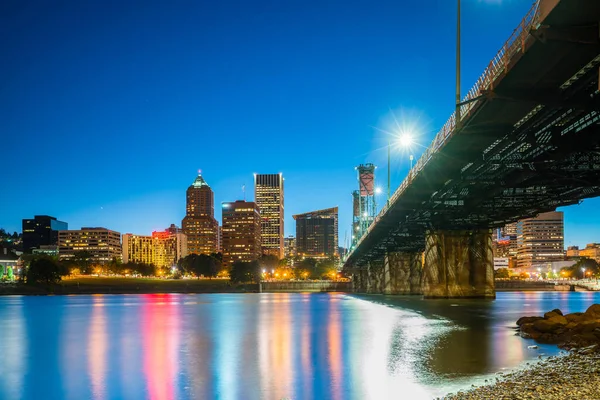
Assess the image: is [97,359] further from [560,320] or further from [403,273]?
[403,273]

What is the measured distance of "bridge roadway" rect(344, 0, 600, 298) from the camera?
23000 mm

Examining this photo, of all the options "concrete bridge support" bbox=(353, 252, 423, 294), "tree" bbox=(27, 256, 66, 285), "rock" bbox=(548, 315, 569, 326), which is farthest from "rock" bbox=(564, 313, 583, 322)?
"tree" bbox=(27, 256, 66, 285)

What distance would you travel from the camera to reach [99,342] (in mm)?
39250

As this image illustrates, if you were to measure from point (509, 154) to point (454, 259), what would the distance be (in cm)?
3785

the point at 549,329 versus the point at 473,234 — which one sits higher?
the point at 473,234

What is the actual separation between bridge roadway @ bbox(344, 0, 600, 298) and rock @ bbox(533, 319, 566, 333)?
9.54 m

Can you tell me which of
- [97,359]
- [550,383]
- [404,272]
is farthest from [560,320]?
[404,272]

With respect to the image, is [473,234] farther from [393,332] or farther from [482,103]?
[482,103]

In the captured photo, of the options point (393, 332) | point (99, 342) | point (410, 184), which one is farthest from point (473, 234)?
point (99, 342)

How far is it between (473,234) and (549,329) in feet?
153

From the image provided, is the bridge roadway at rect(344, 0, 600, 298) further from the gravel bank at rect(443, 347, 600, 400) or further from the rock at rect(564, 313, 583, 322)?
the gravel bank at rect(443, 347, 600, 400)

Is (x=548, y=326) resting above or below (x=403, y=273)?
above

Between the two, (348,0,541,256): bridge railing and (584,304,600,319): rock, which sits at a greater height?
(348,0,541,256): bridge railing

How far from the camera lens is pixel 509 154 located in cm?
4150
